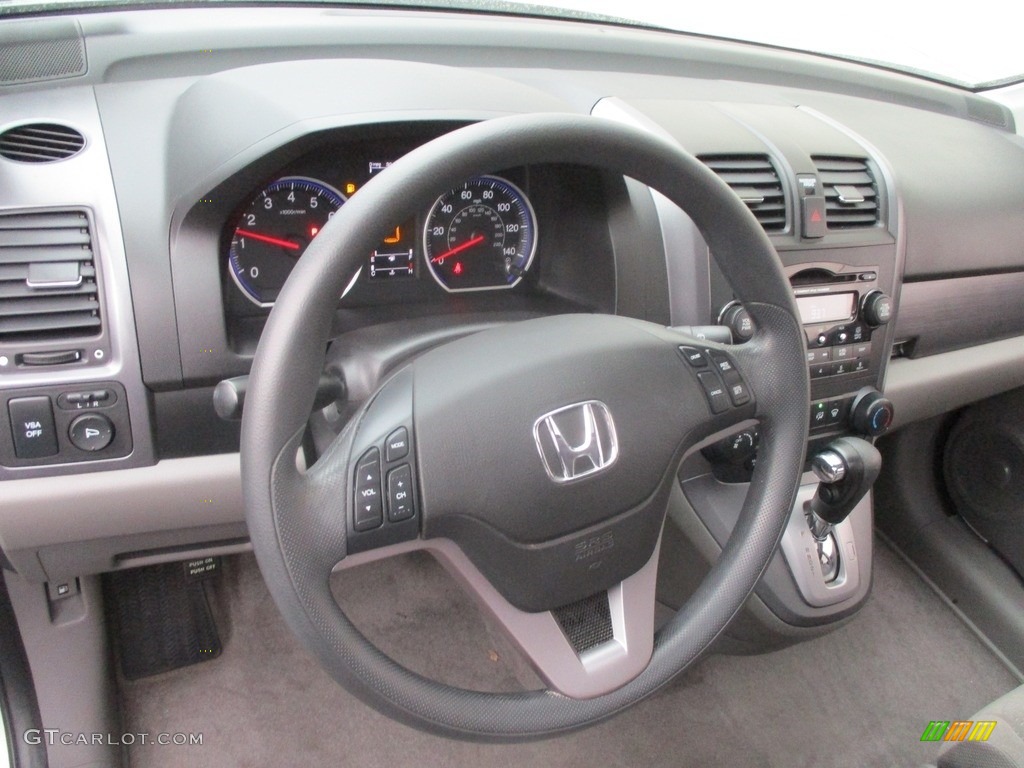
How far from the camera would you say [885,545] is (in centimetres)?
220

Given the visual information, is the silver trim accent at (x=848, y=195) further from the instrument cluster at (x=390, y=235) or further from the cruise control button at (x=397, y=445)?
the cruise control button at (x=397, y=445)

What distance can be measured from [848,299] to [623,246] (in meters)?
0.50

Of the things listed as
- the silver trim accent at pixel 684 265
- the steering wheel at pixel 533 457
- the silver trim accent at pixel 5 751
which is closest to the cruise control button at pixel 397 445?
the steering wheel at pixel 533 457

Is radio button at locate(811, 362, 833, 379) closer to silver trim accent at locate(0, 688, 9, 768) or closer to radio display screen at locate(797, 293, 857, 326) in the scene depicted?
radio display screen at locate(797, 293, 857, 326)

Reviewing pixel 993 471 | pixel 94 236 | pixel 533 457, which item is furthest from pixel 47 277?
pixel 993 471

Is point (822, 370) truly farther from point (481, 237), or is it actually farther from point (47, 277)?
point (47, 277)

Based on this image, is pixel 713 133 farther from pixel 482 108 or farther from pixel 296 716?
pixel 296 716

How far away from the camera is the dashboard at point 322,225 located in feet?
3.26

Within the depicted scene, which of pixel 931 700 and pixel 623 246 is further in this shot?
pixel 931 700

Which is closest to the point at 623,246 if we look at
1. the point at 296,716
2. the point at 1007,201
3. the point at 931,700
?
the point at 1007,201

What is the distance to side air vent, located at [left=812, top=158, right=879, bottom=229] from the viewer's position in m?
1.38

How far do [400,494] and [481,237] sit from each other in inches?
23.6

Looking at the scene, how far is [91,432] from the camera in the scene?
102 cm

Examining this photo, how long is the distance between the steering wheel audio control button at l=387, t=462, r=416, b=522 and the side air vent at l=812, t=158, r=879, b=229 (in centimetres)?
97
